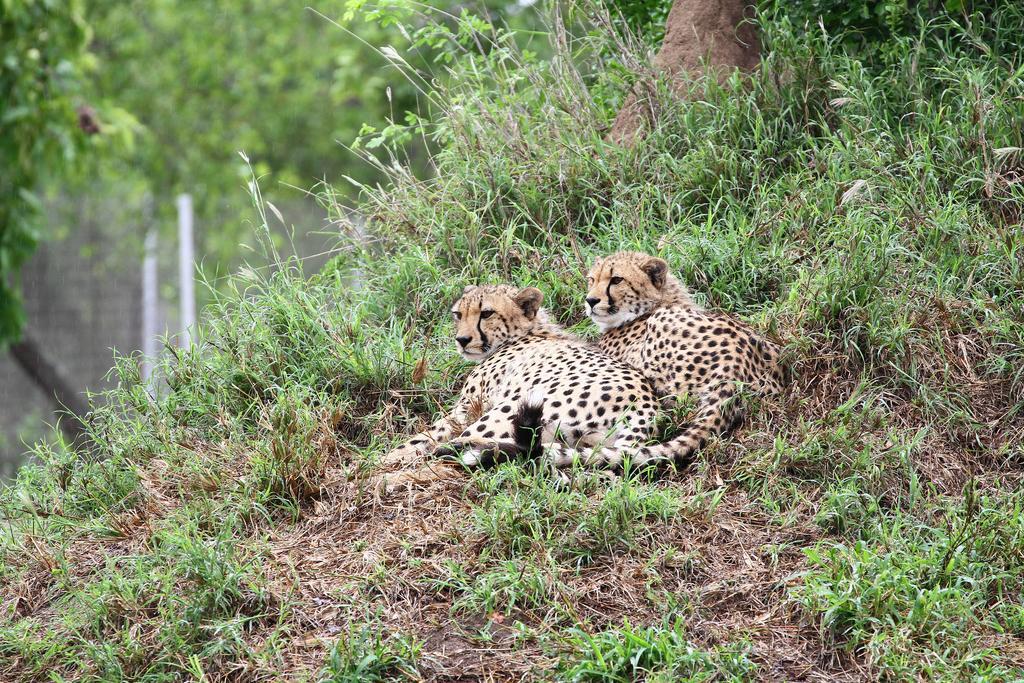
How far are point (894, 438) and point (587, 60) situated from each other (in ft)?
11.2

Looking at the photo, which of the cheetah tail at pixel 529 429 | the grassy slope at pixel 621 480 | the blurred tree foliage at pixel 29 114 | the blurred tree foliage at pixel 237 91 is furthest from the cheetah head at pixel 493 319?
the blurred tree foliage at pixel 237 91

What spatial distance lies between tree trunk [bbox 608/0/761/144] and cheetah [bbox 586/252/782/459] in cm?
153

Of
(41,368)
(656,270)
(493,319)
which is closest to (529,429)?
(493,319)

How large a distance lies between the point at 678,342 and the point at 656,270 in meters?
0.41

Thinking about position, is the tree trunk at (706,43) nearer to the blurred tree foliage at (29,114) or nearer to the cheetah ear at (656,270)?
the cheetah ear at (656,270)

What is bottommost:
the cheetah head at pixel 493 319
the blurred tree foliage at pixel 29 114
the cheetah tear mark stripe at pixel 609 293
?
the cheetah head at pixel 493 319

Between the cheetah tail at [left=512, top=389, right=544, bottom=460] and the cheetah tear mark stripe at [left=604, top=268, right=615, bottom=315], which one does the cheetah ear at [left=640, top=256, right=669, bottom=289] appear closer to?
the cheetah tear mark stripe at [left=604, top=268, right=615, bottom=315]

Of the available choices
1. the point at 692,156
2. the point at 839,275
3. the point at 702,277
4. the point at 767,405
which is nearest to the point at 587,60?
the point at 692,156

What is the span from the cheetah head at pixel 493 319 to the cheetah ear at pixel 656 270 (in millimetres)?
450

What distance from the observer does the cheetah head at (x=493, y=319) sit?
16.5ft

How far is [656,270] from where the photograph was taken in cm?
494

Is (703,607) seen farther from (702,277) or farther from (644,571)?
(702,277)

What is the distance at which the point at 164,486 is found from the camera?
460 cm

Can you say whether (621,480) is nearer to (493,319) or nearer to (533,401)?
(533,401)
